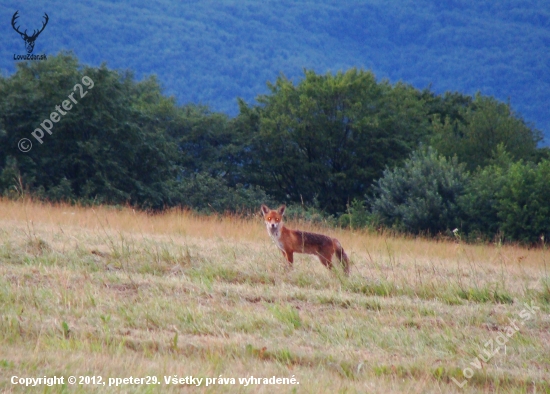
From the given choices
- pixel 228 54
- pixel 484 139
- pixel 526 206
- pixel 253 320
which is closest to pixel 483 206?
pixel 526 206

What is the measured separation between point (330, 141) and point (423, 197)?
1231 centimetres

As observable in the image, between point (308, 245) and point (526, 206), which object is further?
point (526, 206)

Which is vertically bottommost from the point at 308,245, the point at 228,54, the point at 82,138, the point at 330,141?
the point at 308,245

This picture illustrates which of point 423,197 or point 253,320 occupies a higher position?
point 423,197

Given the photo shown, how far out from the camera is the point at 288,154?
36.7m

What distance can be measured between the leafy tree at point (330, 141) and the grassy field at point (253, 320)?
24275 mm

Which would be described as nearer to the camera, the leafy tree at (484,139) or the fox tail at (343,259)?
the fox tail at (343,259)

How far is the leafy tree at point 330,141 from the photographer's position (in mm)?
35531

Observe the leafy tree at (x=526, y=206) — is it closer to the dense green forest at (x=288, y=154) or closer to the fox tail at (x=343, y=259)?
the dense green forest at (x=288, y=154)

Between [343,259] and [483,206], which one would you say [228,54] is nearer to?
[483,206]

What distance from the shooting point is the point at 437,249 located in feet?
48.9

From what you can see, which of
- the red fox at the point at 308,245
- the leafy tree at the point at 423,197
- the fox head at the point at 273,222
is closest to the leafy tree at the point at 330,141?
the leafy tree at the point at 423,197

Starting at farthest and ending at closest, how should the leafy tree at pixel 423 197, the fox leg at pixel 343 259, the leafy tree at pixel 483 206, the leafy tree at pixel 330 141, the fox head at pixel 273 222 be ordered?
the leafy tree at pixel 330 141, the leafy tree at pixel 483 206, the leafy tree at pixel 423 197, the fox head at pixel 273 222, the fox leg at pixel 343 259

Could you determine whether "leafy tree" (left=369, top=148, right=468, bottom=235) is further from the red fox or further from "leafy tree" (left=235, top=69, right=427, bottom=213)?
the red fox
